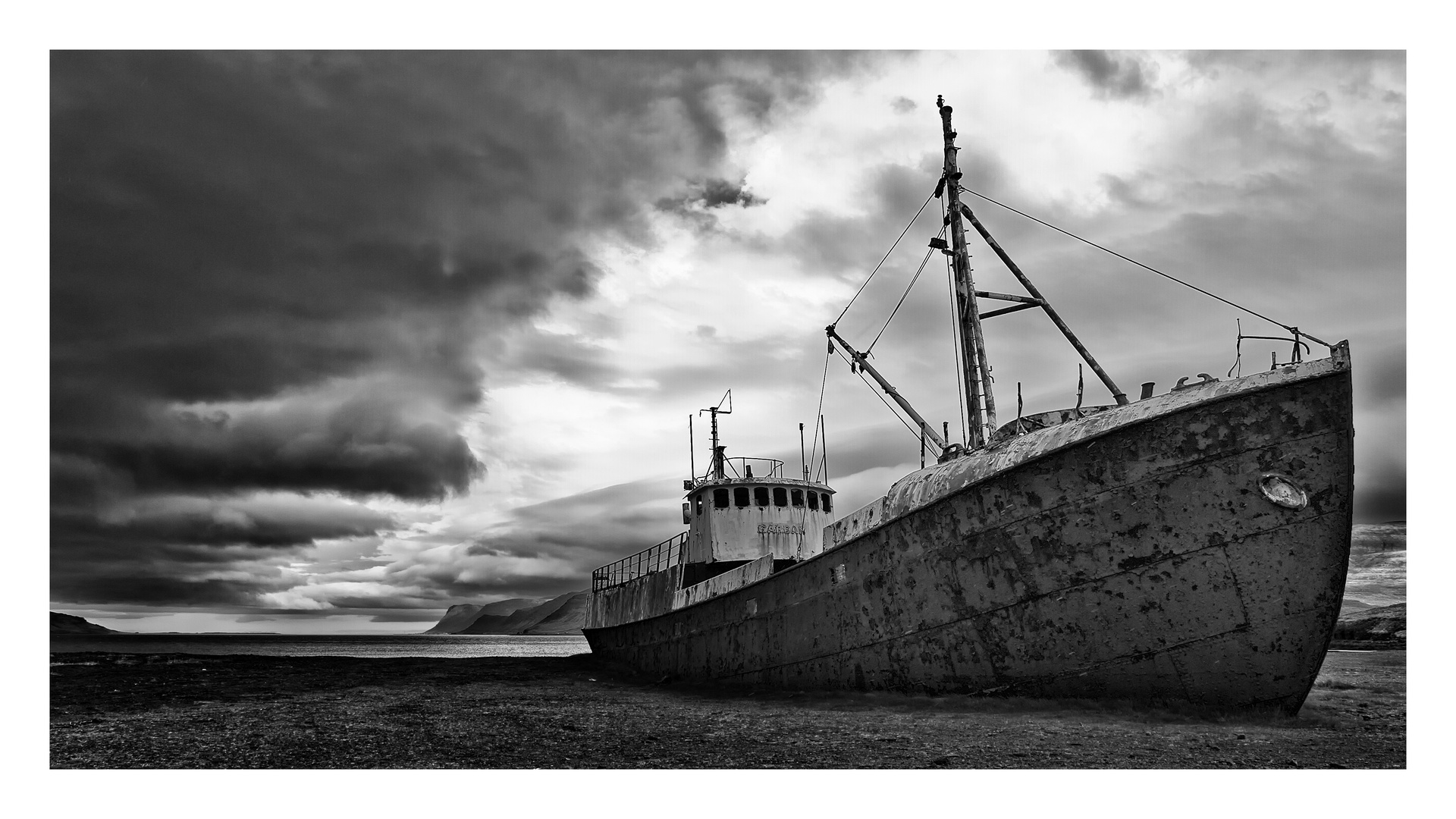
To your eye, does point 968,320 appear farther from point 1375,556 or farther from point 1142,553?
point 1375,556

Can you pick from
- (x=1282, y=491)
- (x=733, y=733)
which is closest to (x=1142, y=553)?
(x=1282, y=491)

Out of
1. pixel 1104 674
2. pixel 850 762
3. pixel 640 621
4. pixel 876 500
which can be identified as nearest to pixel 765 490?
pixel 640 621

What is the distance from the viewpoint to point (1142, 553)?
307 inches

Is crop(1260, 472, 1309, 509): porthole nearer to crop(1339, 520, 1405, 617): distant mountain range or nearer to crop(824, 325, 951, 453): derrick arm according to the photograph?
crop(1339, 520, 1405, 617): distant mountain range

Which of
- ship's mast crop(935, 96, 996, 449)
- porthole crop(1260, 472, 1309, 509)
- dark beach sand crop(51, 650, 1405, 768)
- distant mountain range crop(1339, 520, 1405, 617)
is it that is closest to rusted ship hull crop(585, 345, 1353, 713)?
porthole crop(1260, 472, 1309, 509)

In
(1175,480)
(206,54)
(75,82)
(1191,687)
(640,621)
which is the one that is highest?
(206,54)

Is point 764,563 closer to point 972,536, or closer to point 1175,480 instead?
point 972,536

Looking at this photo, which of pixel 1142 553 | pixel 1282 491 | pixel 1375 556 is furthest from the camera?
pixel 1375 556

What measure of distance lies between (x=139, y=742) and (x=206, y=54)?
23.4 feet

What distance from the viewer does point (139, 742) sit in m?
8.27

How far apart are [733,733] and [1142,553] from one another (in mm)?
4322

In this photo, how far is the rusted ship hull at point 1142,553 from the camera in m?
7.40

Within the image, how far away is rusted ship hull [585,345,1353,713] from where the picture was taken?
24.3 feet

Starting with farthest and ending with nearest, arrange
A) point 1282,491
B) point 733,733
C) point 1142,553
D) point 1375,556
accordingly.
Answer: point 1375,556, point 733,733, point 1142,553, point 1282,491
